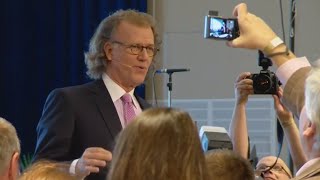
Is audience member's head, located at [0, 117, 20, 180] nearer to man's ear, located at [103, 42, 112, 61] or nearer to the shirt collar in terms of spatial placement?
the shirt collar

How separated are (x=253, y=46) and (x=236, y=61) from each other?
13.0 ft

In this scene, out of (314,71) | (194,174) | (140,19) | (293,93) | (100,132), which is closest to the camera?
(194,174)

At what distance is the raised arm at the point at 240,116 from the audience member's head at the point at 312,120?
114 centimetres

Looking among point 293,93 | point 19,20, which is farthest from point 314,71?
point 19,20

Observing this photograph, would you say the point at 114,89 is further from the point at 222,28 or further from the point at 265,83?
the point at 222,28

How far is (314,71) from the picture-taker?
5.06ft

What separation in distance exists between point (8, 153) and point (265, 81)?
112 cm

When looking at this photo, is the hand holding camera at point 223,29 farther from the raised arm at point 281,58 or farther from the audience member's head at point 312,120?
the audience member's head at point 312,120

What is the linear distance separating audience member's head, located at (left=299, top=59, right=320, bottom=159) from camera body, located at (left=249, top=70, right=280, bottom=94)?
1.05 m

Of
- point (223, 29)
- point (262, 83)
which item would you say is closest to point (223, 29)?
point (223, 29)

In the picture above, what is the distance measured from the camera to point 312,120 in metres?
1.48

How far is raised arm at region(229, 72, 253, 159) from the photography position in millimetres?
2682

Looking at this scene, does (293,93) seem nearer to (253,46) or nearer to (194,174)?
(253,46)

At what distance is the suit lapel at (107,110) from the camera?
2.50 metres
